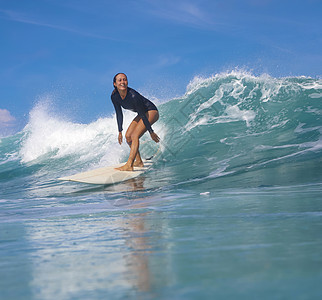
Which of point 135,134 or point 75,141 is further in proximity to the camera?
point 75,141

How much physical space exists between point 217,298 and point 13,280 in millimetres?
994

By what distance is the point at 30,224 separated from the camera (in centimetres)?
384

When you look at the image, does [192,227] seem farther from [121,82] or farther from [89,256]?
[121,82]

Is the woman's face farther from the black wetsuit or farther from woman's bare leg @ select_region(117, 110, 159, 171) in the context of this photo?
woman's bare leg @ select_region(117, 110, 159, 171)

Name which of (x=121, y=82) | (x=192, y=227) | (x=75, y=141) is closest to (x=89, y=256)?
(x=192, y=227)

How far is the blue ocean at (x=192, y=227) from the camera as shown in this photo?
1707mm

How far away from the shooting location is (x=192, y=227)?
10.2ft

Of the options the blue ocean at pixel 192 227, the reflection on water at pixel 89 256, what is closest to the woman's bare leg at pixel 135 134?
the blue ocean at pixel 192 227

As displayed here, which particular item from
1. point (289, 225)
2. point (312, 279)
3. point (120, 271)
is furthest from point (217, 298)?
point (289, 225)

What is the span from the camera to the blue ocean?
171 cm

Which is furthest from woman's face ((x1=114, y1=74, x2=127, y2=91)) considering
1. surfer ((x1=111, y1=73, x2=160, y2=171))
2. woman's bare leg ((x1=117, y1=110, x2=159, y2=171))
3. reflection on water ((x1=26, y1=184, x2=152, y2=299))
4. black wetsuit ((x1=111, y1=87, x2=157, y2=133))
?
reflection on water ((x1=26, y1=184, x2=152, y2=299))

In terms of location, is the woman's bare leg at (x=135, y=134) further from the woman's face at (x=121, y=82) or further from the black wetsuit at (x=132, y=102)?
the woman's face at (x=121, y=82)

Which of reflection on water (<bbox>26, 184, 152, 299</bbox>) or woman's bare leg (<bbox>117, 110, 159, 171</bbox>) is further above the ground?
woman's bare leg (<bbox>117, 110, 159, 171</bbox>)

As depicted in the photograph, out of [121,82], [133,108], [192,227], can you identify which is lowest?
[192,227]
